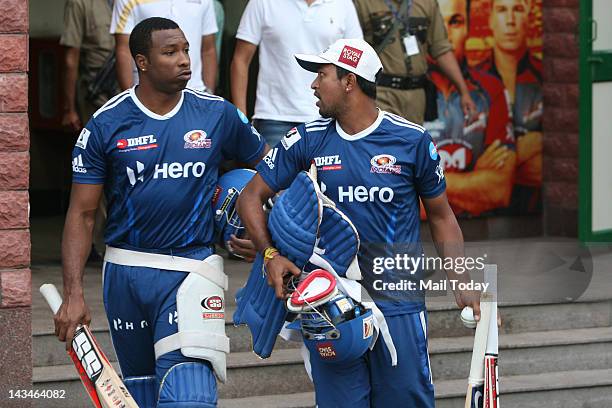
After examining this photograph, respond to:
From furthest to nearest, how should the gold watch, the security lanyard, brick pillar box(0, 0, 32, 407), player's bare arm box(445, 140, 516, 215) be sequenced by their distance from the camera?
1. player's bare arm box(445, 140, 516, 215)
2. the security lanyard
3. brick pillar box(0, 0, 32, 407)
4. the gold watch

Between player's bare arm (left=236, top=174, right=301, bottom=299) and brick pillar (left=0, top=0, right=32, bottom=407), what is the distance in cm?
170

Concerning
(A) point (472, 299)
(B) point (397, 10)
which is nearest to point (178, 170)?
(A) point (472, 299)

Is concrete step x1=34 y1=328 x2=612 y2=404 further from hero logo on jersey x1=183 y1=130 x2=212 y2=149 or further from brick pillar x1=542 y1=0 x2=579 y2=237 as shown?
brick pillar x1=542 y1=0 x2=579 y2=237

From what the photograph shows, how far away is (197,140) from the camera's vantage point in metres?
6.78

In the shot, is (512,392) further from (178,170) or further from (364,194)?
(178,170)

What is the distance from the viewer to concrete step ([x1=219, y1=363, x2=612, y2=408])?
860 centimetres

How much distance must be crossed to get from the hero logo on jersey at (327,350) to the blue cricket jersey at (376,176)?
13.3 inches

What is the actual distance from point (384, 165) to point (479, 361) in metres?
0.94

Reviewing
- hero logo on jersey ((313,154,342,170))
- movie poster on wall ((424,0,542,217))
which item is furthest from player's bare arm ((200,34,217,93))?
hero logo on jersey ((313,154,342,170))

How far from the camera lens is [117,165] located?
6.73 m

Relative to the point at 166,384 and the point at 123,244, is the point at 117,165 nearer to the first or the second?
the point at 123,244

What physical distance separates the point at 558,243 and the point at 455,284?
5.38m

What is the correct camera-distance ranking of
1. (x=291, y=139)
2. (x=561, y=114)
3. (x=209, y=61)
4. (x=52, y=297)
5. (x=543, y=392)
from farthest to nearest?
1. (x=561, y=114)
2. (x=209, y=61)
3. (x=543, y=392)
4. (x=52, y=297)
5. (x=291, y=139)

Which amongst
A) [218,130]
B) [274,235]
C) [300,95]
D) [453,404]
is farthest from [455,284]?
[300,95]
